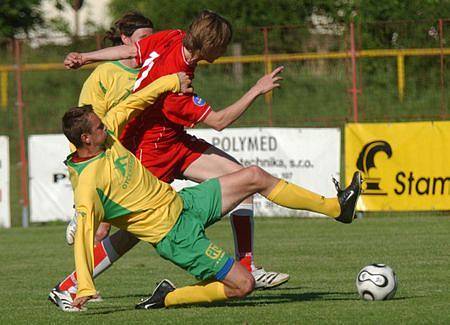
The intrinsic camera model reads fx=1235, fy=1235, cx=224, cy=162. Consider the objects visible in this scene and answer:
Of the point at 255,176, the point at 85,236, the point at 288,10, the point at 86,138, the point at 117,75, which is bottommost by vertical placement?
the point at 85,236

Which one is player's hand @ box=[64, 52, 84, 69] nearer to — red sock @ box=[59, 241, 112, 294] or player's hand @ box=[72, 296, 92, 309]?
red sock @ box=[59, 241, 112, 294]

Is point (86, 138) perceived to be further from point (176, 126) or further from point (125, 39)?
point (125, 39)

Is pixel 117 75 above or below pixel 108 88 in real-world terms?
above

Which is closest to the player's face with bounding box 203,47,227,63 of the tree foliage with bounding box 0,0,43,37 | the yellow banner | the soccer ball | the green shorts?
the green shorts

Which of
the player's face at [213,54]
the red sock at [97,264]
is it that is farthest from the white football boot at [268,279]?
the player's face at [213,54]

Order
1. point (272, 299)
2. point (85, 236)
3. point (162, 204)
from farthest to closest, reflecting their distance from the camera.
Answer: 1. point (272, 299)
2. point (162, 204)
3. point (85, 236)

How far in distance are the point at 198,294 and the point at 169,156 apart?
1317 mm

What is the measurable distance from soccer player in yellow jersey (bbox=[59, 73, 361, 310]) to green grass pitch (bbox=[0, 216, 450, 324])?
0.76 feet

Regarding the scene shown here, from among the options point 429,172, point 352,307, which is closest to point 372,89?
point 429,172

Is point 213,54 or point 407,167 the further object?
point 407,167

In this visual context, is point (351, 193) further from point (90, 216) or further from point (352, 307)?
point (90, 216)

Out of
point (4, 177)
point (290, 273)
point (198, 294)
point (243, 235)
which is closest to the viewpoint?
point (198, 294)

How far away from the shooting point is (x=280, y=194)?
327 inches

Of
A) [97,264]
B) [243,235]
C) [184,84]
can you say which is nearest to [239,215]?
[243,235]
